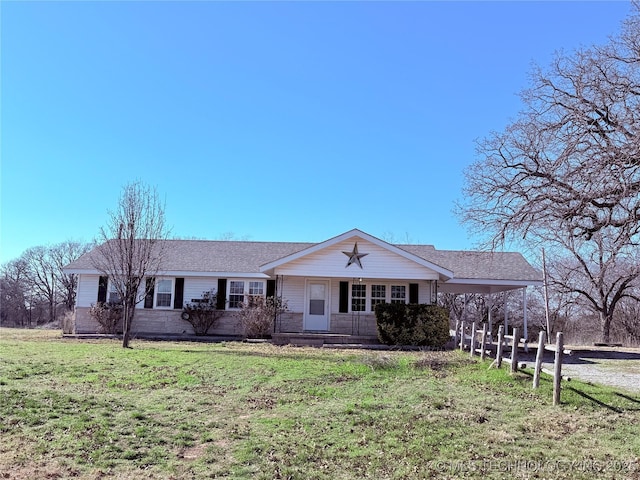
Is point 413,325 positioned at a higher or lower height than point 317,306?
lower

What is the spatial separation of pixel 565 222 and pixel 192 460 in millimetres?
8690

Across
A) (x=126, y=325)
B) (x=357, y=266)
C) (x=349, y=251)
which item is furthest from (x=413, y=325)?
(x=126, y=325)

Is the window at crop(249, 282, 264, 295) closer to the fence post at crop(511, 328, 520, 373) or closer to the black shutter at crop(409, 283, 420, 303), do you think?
the black shutter at crop(409, 283, 420, 303)

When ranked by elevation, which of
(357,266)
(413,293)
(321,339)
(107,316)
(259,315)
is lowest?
(321,339)

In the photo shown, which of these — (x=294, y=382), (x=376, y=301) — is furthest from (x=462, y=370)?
(x=376, y=301)

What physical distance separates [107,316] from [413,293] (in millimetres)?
12168

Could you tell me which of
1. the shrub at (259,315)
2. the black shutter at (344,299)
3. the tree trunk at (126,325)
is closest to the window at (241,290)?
the shrub at (259,315)

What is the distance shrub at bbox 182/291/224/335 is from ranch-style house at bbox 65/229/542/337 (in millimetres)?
281

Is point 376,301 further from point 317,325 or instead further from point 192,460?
point 192,460

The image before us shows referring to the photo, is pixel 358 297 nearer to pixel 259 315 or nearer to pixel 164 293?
pixel 259 315

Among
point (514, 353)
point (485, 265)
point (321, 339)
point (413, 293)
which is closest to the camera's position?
point (514, 353)

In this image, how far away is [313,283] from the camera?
67.1ft

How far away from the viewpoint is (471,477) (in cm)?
497

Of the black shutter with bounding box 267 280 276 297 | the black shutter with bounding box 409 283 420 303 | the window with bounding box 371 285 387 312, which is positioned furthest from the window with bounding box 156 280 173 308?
the black shutter with bounding box 409 283 420 303
